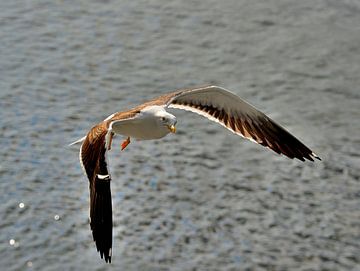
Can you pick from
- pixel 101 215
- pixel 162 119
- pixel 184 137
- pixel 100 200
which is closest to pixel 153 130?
pixel 162 119

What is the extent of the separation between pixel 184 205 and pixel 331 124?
441 cm

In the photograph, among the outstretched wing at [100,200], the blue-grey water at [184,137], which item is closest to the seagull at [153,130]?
the outstretched wing at [100,200]

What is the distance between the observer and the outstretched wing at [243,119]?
1481 cm

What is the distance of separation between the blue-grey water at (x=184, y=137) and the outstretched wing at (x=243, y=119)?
4.68 meters

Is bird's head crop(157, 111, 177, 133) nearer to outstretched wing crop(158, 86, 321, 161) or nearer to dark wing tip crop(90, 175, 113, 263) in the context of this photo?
outstretched wing crop(158, 86, 321, 161)

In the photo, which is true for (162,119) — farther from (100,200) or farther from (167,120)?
(100,200)

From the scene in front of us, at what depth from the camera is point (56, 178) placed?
20.8 m

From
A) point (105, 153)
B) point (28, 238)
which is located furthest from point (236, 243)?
point (105, 153)

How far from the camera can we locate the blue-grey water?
19.4 meters


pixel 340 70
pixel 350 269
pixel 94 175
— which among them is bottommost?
pixel 350 269

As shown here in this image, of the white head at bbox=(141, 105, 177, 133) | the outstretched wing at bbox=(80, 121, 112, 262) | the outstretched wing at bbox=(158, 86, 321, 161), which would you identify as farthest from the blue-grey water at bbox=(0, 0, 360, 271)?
the outstretched wing at bbox=(80, 121, 112, 262)

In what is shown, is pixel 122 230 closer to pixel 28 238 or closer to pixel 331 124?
pixel 28 238

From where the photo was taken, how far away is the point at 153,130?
545 inches

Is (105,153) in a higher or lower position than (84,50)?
higher
